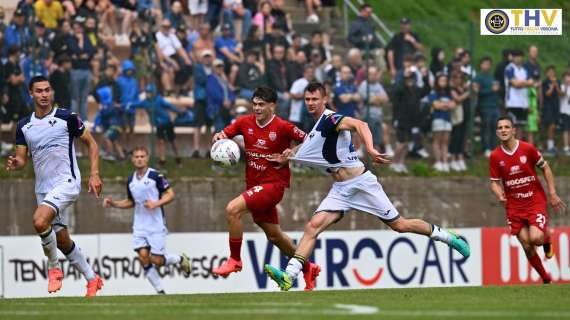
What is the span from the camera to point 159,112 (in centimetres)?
2212

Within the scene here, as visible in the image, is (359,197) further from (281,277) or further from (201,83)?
(201,83)

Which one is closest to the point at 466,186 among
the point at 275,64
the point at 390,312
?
the point at 275,64

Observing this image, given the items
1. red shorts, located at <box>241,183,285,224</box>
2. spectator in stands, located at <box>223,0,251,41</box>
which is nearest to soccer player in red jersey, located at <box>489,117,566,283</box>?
red shorts, located at <box>241,183,285,224</box>

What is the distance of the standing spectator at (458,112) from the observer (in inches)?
912

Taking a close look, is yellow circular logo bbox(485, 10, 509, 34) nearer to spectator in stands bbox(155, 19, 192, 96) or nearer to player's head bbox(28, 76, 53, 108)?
spectator in stands bbox(155, 19, 192, 96)

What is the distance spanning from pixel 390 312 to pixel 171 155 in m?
12.3

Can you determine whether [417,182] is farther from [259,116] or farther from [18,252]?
[259,116]

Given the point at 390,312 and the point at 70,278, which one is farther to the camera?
the point at 70,278

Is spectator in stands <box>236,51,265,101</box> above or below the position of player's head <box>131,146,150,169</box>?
above

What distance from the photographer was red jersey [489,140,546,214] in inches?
664

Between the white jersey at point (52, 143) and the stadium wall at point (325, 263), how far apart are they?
6.32m

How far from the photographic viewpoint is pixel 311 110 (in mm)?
14039

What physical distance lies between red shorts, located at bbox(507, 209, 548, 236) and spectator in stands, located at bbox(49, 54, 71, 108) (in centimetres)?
839

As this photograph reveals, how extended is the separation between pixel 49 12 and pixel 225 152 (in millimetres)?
8562
